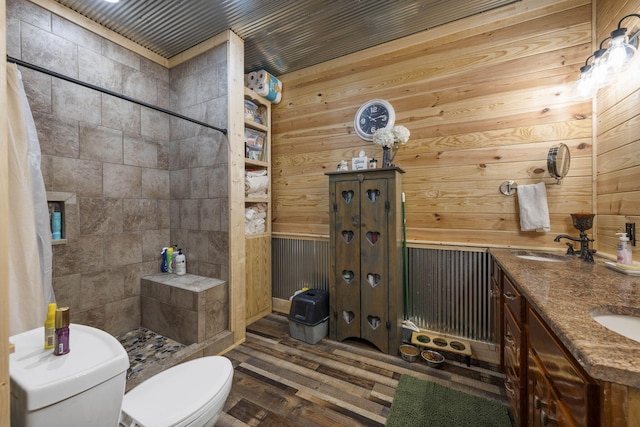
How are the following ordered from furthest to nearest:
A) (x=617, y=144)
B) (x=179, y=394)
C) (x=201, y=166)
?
(x=201, y=166), (x=617, y=144), (x=179, y=394)

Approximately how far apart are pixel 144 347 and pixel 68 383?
164 cm

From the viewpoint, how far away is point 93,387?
33.2 inches

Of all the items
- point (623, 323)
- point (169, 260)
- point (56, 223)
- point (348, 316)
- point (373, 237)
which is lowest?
point (348, 316)

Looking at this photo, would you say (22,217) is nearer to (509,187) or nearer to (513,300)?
(513,300)

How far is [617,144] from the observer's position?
61.2 inches

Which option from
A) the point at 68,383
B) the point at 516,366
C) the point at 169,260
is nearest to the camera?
the point at 68,383

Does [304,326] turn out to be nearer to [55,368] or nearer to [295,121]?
[55,368]

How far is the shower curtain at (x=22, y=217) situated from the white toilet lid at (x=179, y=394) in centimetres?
93

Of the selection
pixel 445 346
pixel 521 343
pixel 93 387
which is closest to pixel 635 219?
pixel 521 343

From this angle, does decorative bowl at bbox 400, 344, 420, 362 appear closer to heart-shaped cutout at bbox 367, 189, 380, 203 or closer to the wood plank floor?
the wood plank floor

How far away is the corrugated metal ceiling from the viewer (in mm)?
1995

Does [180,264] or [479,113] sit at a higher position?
[479,113]

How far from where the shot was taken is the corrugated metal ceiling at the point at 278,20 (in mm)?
1995

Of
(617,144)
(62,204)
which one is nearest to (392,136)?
(617,144)
